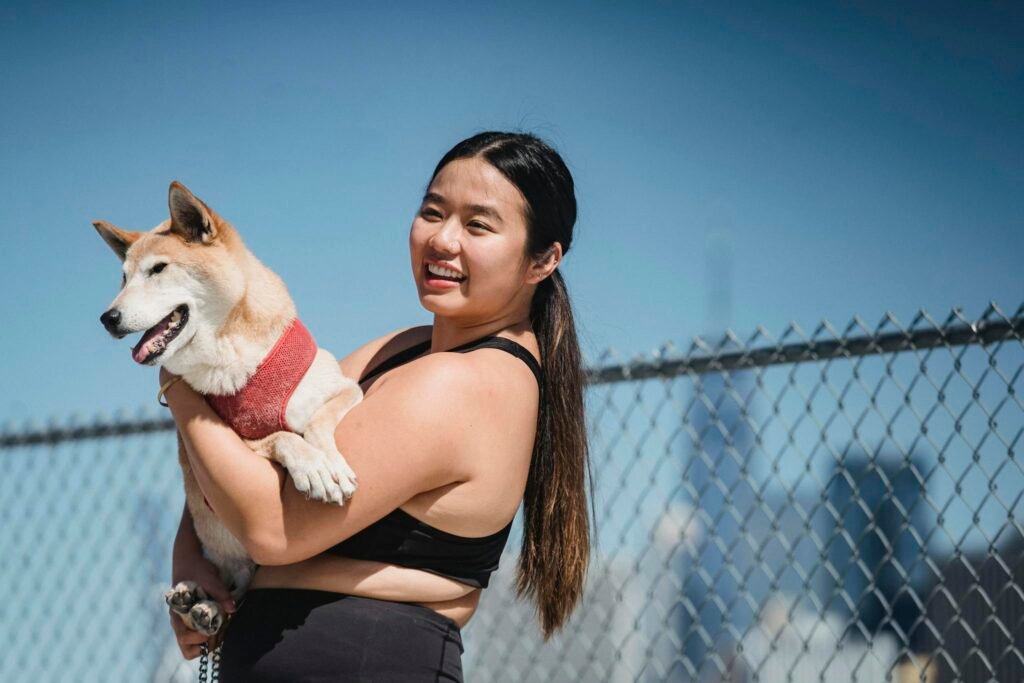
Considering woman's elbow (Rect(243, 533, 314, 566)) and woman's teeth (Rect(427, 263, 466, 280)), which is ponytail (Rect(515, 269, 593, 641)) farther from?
woman's elbow (Rect(243, 533, 314, 566))

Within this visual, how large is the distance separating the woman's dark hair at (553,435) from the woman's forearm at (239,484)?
58cm

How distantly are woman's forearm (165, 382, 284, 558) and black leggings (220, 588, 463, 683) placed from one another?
0.49ft

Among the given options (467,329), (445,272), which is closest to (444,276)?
(445,272)

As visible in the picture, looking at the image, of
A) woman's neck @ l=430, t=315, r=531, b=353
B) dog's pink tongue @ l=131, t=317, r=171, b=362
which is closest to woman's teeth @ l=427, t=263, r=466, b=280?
woman's neck @ l=430, t=315, r=531, b=353

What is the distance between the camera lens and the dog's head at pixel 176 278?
186 centimetres

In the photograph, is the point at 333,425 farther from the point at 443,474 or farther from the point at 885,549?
the point at 885,549

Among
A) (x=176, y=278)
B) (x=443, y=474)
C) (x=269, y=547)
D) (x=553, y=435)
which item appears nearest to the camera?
(x=269, y=547)

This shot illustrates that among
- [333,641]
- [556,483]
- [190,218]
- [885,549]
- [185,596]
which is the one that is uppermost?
[190,218]

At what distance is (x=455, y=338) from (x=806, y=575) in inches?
56.6

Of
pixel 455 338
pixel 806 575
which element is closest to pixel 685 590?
pixel 806 575

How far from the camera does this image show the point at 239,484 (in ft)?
5.33

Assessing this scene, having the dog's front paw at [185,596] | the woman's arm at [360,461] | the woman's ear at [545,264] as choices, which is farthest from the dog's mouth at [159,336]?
the woman's ear at [545,264]

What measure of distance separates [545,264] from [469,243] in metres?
0.20

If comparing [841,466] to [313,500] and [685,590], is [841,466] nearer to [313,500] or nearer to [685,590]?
[685,590]
